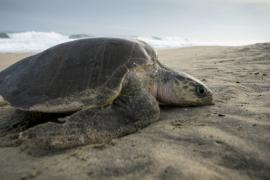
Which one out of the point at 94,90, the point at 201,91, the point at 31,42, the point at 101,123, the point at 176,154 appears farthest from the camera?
the point at 31,42

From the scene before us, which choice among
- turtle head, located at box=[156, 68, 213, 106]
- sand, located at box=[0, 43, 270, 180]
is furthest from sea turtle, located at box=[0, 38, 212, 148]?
sand, located at box=[0, 43, 270, 180]

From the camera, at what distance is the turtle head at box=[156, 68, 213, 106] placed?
3.00 metres

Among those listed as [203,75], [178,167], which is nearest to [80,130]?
[178,167]

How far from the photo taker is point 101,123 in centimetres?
234

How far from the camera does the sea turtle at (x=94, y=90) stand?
7.43 feet

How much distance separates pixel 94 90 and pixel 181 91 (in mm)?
896

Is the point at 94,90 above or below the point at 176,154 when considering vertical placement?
above

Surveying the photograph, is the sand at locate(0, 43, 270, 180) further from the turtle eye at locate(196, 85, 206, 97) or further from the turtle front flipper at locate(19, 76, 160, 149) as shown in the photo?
the turtle eye at locate(196, 85, 206, 97)

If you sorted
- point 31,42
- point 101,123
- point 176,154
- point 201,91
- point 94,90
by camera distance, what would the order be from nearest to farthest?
point 176,154 → point 101,123 → point 94,90 → point 201,91 → point 31,42

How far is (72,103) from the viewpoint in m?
2.62

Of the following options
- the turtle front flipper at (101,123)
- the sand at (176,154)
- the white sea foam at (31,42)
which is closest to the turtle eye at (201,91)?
the sand at (176,154)

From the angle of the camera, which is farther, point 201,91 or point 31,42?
point 31,42

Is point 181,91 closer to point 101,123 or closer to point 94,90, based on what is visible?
point 94,90

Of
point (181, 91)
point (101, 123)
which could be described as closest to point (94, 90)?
point (101, 123)
